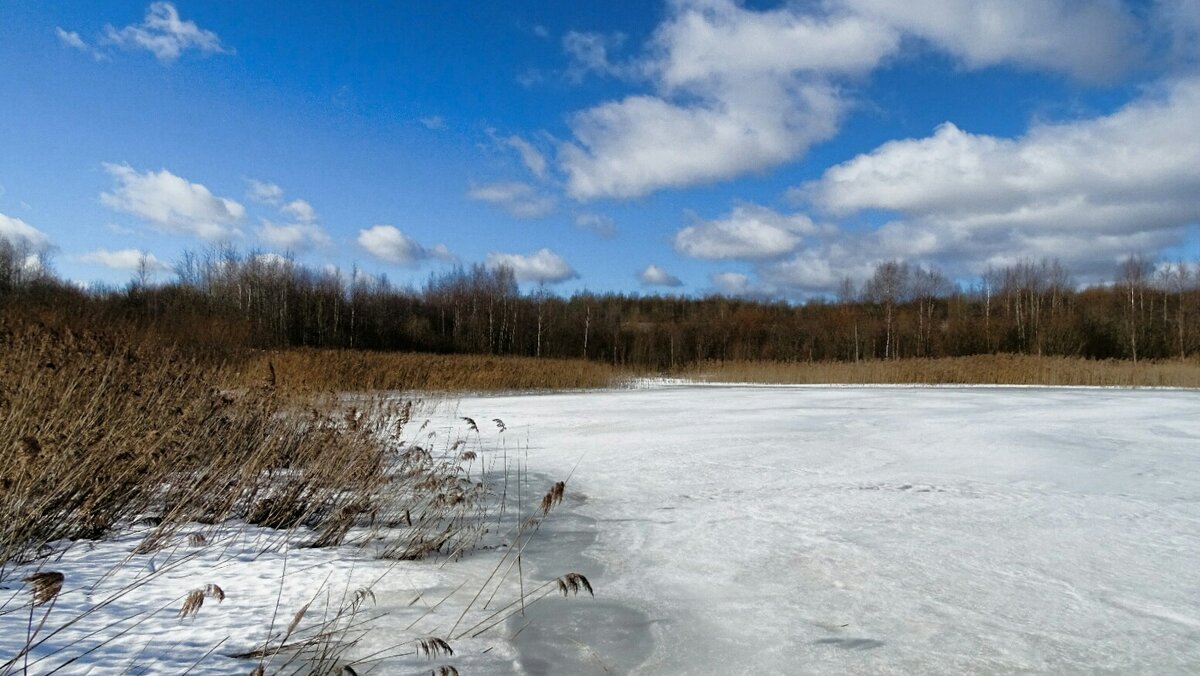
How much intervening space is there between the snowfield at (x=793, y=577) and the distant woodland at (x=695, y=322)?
1124 inches

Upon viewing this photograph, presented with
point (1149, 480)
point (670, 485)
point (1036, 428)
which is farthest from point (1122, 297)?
point (670, 485)

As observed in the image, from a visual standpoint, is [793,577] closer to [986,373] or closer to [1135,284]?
[986,373]

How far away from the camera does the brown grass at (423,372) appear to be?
15688mm

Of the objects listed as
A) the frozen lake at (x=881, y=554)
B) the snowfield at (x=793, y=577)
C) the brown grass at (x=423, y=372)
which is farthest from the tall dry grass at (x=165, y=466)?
the brown grass at (x=423, y=372)

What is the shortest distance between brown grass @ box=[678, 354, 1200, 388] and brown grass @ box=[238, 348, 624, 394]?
633cm

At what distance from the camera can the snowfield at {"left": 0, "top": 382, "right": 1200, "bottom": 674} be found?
2.49m

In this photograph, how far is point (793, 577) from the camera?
3410mm

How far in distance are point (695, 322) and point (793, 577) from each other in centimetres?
4277

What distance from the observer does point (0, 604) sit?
94.7 inches

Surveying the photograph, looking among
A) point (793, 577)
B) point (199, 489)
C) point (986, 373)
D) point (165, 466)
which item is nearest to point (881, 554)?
point (793, 577)

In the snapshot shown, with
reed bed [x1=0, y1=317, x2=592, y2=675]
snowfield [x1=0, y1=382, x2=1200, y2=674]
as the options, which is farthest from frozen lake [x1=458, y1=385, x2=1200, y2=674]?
reed bed [x1=0, y1=317, x2=592, y2=675]

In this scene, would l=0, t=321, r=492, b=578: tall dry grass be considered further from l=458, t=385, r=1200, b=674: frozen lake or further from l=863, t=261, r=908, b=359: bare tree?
l=863, t=261, r=908, b=359: bare tree

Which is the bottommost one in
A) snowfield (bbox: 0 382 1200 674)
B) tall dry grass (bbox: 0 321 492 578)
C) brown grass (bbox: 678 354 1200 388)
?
snowfield (bbox: 0 382 1200 674)

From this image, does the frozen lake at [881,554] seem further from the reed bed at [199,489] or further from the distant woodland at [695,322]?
the distant woodland at [695,322]
